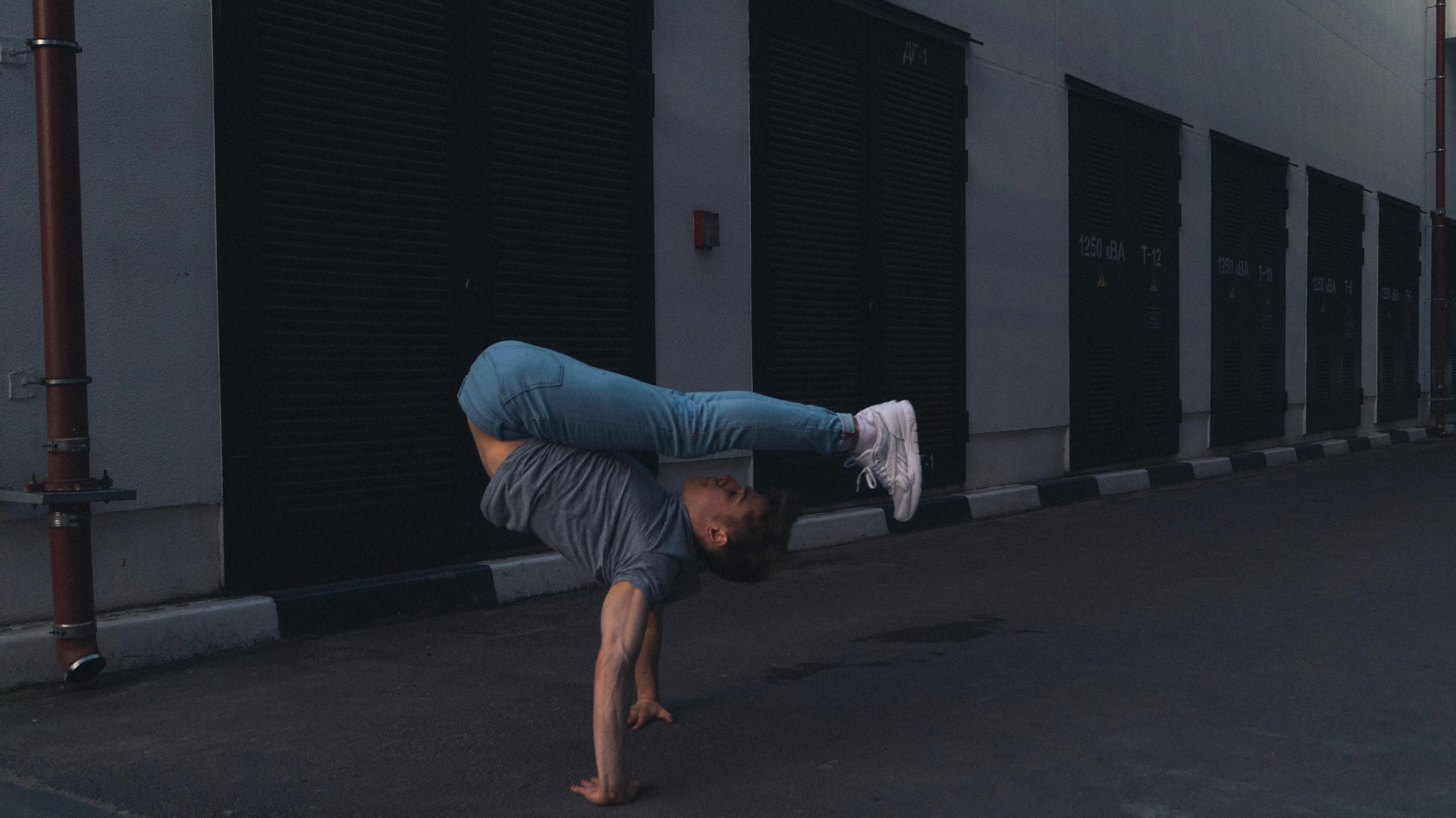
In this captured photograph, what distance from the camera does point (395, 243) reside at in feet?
17.8

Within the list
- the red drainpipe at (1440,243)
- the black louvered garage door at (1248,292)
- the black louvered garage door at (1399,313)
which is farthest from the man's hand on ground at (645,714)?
the red drainpipe at (1440,243)

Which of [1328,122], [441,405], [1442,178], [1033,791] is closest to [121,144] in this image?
[441,405]

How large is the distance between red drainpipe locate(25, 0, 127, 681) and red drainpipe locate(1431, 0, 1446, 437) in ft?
67.1

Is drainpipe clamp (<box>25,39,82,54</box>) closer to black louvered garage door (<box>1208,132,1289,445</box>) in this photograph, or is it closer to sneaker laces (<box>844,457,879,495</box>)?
sneaker laces (<box>844,457,879,495</box>)

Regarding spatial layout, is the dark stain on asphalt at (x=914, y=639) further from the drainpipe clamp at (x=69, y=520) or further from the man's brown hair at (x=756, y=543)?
the drainpipe clamp at (x=69, y=520)

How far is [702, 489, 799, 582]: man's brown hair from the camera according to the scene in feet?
9.70

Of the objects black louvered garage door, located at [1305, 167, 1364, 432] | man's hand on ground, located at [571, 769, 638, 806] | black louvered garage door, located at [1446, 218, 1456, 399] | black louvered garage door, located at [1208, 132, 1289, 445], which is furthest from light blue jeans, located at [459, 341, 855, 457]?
black louvered garage door, located at [1446, 218, 1456, 399]

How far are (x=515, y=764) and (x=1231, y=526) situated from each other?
6.14m

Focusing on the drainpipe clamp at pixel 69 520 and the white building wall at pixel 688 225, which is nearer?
the drainpipe clamp at pixel 69 520

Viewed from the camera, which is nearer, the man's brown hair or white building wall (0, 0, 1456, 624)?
the man's brown hair

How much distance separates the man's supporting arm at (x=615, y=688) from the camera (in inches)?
104

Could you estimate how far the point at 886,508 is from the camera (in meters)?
8.05

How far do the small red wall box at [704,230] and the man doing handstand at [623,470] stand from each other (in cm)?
397

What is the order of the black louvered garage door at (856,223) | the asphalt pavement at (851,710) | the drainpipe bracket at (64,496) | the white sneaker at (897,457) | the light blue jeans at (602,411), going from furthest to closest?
the black louvered garage door at (856,223)
the drainpipe bracket at (64,496)
the white sneaker at (897,457)
the light blue jeans at (602,411)
the asphalt pavement at (851,710)
